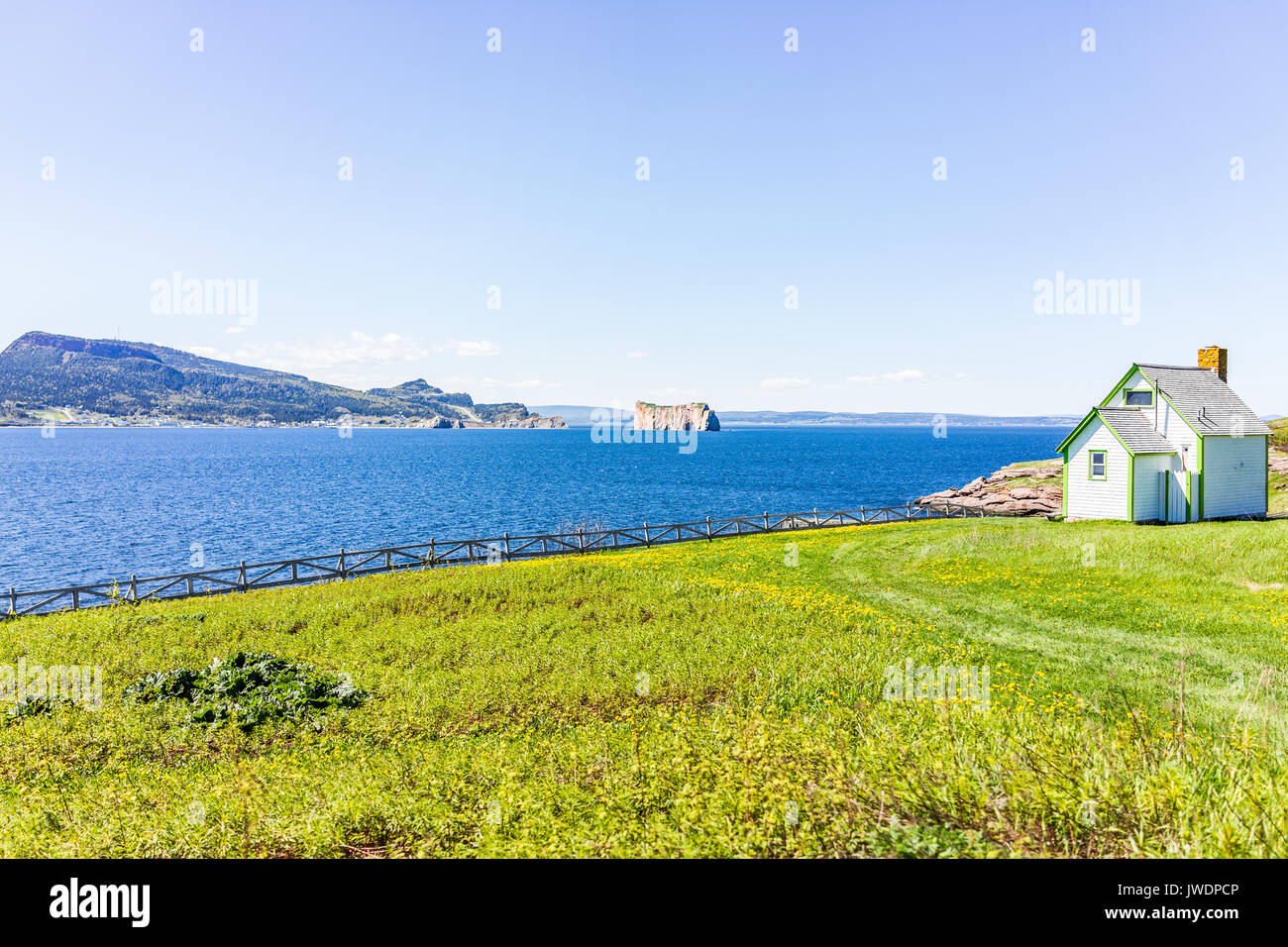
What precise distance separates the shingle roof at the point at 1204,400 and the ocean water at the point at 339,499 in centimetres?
3702

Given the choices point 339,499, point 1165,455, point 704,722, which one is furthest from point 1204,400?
point 339,499

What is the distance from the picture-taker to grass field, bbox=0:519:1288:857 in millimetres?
5961

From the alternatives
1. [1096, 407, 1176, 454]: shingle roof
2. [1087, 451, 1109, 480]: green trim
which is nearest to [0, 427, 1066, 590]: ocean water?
[1087, 451, 1109, 480]: green trim

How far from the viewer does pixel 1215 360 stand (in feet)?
116

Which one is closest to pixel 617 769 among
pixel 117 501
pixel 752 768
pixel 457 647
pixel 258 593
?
pixel 752 768

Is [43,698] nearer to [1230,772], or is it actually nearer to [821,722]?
[821,722]

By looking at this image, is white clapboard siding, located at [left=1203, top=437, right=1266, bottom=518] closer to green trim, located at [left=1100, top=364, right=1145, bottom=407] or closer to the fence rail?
green trim, located at [left=1100, top=364, right=1145, bottom=407]

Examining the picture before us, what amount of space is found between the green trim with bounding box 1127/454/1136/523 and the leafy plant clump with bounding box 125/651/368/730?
33.1m

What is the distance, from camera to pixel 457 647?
597 inches

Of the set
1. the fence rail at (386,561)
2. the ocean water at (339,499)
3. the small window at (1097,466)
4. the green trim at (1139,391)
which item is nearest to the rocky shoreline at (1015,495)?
the fence rail at (386,561)

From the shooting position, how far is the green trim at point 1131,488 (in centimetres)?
2997

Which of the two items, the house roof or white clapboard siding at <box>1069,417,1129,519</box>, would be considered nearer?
the house roof

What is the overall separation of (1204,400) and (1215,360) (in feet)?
16.5
